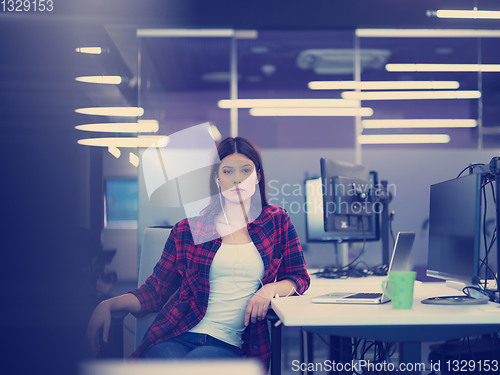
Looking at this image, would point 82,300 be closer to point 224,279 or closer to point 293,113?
point 224,279

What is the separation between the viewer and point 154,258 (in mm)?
2178

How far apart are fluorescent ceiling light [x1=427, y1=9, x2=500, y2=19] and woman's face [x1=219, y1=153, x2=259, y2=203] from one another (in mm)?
2560

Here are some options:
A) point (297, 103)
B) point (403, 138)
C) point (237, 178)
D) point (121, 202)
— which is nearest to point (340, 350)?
point (237, 178)

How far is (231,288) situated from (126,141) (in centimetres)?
308

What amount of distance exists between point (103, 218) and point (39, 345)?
119 centimetres

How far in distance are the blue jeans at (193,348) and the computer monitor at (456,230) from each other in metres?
0.85

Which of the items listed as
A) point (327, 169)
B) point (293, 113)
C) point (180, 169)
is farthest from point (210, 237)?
point (293, 113)

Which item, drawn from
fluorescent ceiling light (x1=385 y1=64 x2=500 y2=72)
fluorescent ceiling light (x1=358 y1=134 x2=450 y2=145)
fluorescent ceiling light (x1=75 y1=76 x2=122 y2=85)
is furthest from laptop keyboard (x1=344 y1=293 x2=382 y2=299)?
fluorescent ceiling light (x1=358 y1=134 x2=450 y2=145)

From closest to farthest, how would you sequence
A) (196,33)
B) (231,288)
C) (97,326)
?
(97,326) < (231,288) < (196,33)

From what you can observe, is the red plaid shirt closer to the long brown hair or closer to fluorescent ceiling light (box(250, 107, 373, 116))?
the long brown hair

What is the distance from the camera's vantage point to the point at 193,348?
190cm

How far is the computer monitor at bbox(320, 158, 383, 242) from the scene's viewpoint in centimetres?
249

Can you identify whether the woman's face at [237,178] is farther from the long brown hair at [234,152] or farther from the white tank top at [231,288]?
the white tank top at [231,288]

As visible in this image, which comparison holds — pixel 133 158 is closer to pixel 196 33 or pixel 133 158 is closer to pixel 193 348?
pixel 196 33
